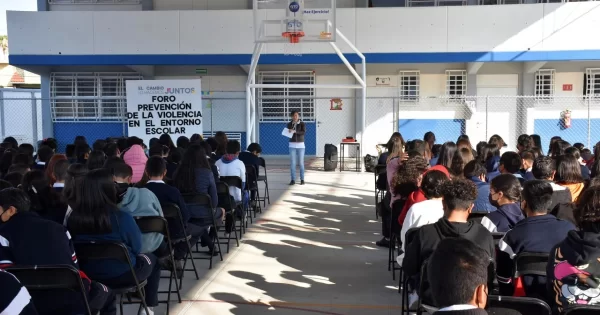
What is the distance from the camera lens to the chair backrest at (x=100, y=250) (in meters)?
3.65

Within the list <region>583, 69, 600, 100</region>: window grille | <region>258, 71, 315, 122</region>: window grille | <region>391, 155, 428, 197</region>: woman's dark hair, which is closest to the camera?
<region>391, 155, 428, 197</region>: woman's dark hair

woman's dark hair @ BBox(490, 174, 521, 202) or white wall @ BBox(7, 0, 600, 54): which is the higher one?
white wall @ BBox(7, 0, 600, 54)

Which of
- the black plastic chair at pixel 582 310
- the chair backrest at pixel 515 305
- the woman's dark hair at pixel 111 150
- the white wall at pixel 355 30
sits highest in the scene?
the white wall at pixel 355 30

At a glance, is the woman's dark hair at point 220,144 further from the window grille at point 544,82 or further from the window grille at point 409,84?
the window grille at point 544,82

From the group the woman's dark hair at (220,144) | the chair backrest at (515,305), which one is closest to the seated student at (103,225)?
the chair backrest at (515,305)

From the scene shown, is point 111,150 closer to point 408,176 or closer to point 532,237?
point 408,176

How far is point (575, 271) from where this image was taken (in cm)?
292

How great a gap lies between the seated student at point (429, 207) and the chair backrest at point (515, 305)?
161 cm

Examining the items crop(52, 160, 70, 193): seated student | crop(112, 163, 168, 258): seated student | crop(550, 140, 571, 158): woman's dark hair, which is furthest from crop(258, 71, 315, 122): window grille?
crop(112, 163, 168, 258): seated student

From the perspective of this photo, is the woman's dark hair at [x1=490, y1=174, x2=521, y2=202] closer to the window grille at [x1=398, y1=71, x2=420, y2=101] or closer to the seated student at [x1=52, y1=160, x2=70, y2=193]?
the seated student at [x1=52, y1=160, x2=70, y2=193]

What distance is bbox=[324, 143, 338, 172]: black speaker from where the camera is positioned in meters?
14.9

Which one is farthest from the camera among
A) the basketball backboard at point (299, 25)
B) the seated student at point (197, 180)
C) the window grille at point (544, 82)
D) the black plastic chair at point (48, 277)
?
the window grille at point (544, 82)

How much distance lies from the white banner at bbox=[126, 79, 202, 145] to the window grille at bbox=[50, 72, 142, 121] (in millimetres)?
7633

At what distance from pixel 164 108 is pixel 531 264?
30.3ft
